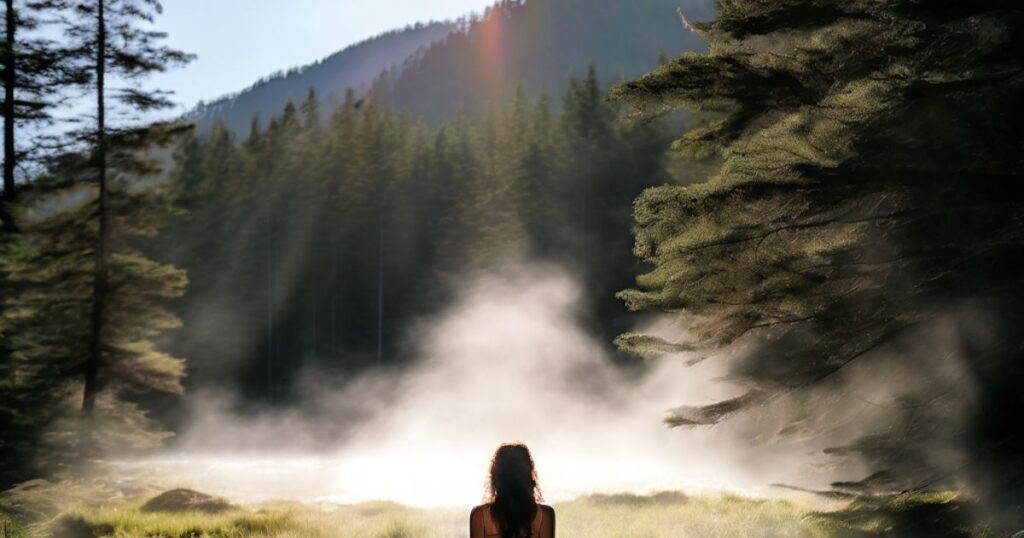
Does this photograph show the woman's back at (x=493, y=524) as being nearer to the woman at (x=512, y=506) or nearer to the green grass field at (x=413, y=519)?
the woman at (x=512, y=506)

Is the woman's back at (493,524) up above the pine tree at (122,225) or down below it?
below

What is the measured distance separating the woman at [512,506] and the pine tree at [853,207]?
11.6ft

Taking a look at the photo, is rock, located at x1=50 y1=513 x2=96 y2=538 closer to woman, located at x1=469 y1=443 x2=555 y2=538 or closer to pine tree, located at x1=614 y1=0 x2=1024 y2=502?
pine tree, located at x1=614 y1=0 x2=1024 y2=502

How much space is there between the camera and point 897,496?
24.6 ft

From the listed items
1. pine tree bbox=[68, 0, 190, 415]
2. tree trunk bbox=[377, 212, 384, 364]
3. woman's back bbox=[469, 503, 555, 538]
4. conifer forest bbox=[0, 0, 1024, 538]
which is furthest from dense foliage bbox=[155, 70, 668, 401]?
woman's back bbox=[469, 503, 555, 538]

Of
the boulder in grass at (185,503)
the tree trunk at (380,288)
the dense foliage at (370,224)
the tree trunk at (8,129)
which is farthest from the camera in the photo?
the tree trunk at (380,288)

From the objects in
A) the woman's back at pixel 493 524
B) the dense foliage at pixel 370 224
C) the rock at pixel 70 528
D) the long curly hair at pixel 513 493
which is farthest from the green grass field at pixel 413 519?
the dense foliage at pixel 370 224

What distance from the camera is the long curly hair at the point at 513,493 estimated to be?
16.4 ft

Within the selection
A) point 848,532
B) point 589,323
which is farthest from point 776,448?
point 589,323

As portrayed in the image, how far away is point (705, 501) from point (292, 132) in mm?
54769

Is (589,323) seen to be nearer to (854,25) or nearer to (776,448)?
(776,448)

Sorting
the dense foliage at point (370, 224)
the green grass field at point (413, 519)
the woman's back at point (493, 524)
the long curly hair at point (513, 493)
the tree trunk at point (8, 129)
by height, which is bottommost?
the green grass field at point (413, 519)

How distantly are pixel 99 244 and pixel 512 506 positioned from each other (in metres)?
15.5

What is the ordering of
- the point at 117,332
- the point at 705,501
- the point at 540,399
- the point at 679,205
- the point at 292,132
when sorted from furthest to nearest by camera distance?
the point at 292,132 < the point at 540,399 < the point at 117,332 < the point at 705,501 < the point at 679,205
